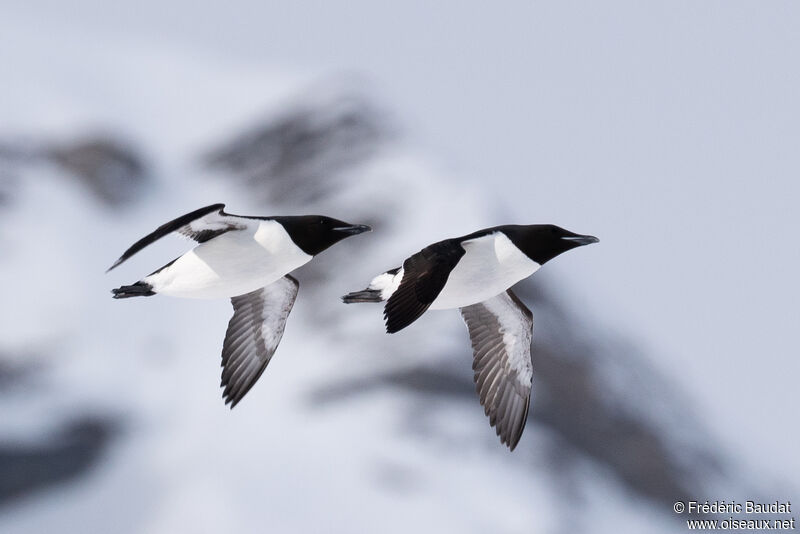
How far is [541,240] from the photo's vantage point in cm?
1072

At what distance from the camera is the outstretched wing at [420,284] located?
8.91m

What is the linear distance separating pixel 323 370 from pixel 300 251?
25.8 metres

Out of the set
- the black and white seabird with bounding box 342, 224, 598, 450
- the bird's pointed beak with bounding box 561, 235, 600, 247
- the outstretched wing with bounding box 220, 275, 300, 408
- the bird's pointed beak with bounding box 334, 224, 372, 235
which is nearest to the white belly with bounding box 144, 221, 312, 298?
the bird's pointed beak with bounding box 334, 224, 372, 235

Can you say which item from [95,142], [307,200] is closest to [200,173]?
[95,142]

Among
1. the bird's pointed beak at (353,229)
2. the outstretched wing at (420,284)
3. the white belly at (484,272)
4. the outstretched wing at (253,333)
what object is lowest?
the outstretched wing at (253,333)

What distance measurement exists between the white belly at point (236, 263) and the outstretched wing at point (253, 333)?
1.08 meters

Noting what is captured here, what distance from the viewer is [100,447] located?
118 ft

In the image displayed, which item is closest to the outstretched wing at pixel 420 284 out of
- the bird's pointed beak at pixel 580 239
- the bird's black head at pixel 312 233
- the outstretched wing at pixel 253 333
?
the bird's black head at pixel 312 233

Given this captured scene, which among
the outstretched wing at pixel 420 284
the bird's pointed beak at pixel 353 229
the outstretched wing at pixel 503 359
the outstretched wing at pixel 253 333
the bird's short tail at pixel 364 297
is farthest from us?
the outstretched wing at pixel 253 333

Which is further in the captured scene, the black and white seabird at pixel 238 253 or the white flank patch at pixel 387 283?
the white flank patch at pixel 387 283

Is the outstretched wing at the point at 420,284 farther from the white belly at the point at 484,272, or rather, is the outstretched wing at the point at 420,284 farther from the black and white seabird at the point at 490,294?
the white belly at the point at 484,272

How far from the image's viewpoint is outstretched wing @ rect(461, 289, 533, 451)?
448 inches

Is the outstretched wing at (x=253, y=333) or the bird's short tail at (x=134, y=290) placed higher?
the bird's short tail at (x=134, y=290)

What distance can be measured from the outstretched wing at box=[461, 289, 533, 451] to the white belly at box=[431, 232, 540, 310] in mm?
1078
